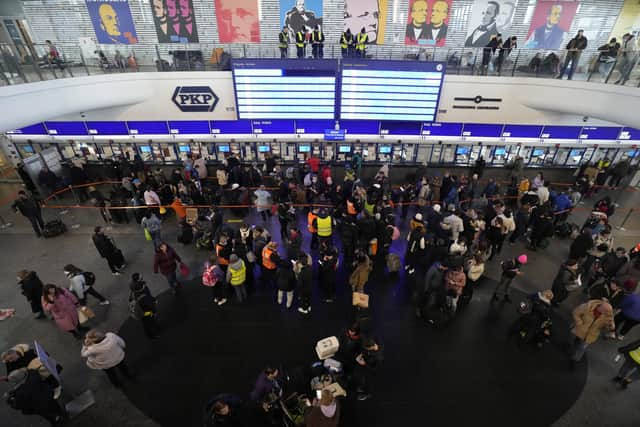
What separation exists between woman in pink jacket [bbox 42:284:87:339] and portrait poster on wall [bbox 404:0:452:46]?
17117 millimetres

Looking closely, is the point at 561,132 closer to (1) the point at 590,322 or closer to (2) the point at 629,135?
(2) the point at 629,135

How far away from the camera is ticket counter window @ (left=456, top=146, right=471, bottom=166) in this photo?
1367 centimetres

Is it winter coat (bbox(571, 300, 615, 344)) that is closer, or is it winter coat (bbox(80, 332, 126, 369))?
winter coat (bbox(80, 332, 126, 369))

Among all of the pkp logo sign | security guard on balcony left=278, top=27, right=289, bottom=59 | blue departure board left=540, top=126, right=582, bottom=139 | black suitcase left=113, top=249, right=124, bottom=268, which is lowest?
black suitcase left=113, top=249, right=124, bottom=268

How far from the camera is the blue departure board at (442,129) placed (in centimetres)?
1277

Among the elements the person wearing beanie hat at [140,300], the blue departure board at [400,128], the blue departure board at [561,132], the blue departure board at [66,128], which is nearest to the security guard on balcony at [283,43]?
the blue departure board at [400,128]

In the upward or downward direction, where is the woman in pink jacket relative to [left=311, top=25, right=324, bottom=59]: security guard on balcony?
downward

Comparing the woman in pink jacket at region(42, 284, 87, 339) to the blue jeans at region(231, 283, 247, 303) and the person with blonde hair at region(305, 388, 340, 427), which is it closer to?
the blue jeans at region(231, 283, 247, 303)

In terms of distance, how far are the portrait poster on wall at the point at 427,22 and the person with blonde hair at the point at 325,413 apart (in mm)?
16934

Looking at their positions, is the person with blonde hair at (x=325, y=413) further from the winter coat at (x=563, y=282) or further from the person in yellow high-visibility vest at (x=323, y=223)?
the winter coat at (x=563, y=282)

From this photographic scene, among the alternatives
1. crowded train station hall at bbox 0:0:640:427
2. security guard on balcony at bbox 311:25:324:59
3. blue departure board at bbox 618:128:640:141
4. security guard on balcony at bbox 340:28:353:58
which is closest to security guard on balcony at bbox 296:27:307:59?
crowded train station hall at bbox 0:0:640:427

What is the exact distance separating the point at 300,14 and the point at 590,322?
16267mm

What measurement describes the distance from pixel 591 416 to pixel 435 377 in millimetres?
2521

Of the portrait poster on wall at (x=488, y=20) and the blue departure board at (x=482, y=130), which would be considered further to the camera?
the portrait poster on wall at (x=488, y=20)
